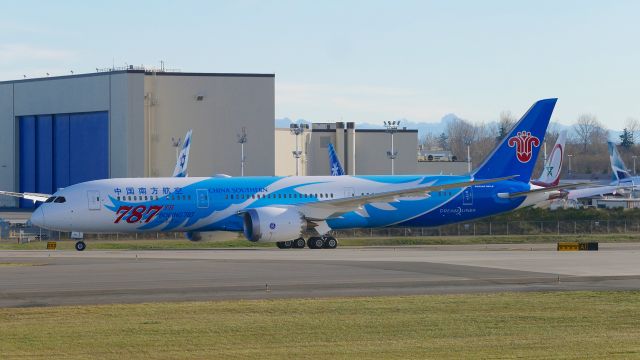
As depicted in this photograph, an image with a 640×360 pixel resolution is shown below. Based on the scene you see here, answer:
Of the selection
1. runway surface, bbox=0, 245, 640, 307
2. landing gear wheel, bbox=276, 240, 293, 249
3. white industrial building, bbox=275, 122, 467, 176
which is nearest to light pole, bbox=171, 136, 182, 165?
white industrial building, bbox=275, 122, 467, 176

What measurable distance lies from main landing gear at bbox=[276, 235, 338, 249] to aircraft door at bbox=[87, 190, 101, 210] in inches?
322

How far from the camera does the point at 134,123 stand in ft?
287

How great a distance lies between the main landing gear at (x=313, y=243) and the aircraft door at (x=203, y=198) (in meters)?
3.72

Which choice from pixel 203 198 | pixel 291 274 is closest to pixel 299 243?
pixel 203 198

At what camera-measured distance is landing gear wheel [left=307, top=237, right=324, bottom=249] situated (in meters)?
47.8

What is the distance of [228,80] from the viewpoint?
300ft

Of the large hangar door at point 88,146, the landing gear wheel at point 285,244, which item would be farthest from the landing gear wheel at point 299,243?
the large hangar door at point 88,146

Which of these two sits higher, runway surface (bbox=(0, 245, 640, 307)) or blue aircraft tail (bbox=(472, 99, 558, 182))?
blue aircraft tail (bbox=(472, 99, 558, 182))

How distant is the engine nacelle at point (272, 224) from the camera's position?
45.9m

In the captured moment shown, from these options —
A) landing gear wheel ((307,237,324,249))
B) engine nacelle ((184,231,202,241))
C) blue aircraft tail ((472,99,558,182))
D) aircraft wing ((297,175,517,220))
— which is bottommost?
landing gear wheel ((307,237,324,249))

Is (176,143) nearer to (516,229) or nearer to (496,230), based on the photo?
(496,230)

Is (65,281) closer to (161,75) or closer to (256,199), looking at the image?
(256,199)

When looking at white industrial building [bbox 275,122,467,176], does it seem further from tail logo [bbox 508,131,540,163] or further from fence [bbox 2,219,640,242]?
tail logo [bbox 508,131,540,163]

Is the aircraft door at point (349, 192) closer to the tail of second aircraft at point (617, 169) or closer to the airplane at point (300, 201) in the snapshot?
the airplane at point (300, 201)
